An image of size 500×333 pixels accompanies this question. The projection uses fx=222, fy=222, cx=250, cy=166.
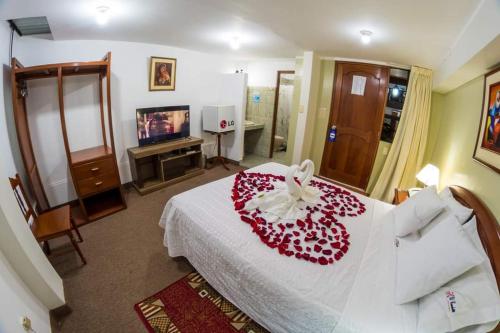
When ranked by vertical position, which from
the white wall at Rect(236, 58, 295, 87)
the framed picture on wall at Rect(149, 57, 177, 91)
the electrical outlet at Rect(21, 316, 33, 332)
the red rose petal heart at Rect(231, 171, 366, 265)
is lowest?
the electrical outlet at Rect(21, 316, 33, 332)

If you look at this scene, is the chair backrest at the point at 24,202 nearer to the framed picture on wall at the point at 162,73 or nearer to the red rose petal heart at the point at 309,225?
the red rose petal heart at the point at 309,225

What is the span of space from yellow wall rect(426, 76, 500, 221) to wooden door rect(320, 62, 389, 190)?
29.0 inches

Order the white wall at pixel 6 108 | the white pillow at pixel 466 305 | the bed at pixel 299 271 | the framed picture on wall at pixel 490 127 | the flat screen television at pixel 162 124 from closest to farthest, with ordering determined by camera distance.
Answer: the white pillow at pixel 466 305 → the bed at pixel 299 271 → the framed picture on wall at pixel 490 127 → the white wall at pixel 6 108 → the flat screen television at pixel 162 124

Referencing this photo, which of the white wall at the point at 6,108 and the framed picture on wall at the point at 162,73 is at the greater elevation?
the framed picture on wall at the point at 162,73

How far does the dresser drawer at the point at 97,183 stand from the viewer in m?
2.58

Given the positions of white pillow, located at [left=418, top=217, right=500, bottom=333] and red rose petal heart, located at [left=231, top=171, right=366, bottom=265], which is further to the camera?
red rose petal heart, located at [left=231, top=171, right=366, bottom=265]

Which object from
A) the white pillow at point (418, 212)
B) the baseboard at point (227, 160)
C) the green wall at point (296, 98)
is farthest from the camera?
the baseboard at point (227, 160)

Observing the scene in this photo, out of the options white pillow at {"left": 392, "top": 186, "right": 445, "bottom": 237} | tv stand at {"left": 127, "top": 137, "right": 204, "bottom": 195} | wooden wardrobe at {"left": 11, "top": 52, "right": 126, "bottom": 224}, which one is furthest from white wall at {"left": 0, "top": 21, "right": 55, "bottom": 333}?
white pillow at {"left": 392, "top": 186, "right": 445, "bottom": 237}

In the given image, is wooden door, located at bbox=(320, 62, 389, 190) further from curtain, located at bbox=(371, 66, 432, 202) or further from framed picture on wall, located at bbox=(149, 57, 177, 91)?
framed picture on wall, located at bbox=(149, 57, 177, 91)

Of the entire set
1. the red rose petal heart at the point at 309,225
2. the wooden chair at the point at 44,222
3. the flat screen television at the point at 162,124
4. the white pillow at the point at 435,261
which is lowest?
the wooden chair at the point at 44,222

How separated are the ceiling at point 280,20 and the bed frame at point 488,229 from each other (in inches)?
42.6

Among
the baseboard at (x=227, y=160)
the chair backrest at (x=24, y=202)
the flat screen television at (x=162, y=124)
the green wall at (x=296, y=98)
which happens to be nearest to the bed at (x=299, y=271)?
the chair backrest at (x=24, y=202)

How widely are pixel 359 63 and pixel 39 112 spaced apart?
4.30 m

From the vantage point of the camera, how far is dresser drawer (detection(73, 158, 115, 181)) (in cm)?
252
